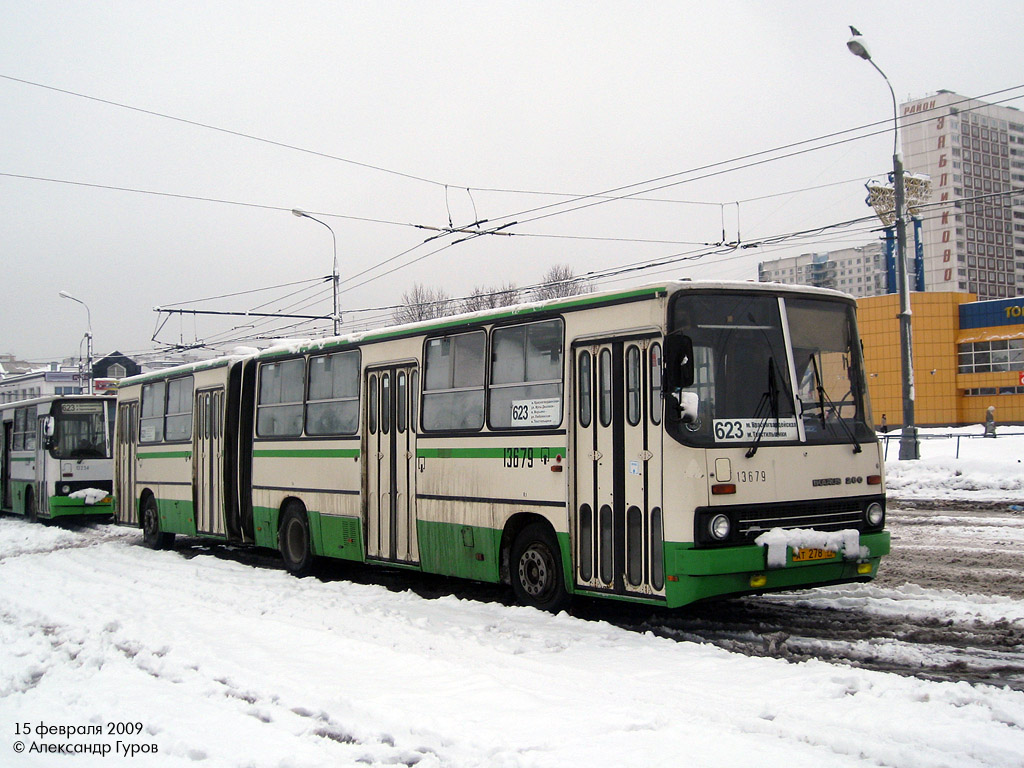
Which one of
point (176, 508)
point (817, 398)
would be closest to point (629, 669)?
point (817, 398)

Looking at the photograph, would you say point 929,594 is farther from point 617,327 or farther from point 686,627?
point 617,327

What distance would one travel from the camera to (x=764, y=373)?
855 centimetres

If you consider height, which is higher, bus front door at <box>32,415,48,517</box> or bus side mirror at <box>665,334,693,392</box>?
bus side mirror at <box>665,334,693,392</box>

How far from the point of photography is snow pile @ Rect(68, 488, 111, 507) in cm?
2408

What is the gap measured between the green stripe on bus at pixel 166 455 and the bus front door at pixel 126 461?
24.9 inches

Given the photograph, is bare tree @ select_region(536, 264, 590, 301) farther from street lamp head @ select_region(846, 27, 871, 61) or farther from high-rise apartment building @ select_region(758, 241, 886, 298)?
high-rise apartment building @ select_region(758, 241, 886, 298)

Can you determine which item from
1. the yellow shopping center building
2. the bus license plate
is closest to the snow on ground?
the bus license plate

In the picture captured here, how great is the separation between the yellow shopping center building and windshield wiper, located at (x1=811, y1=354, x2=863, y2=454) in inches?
2113

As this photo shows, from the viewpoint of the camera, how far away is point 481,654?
7.83 m

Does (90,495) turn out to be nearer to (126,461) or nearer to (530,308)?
(126,461)

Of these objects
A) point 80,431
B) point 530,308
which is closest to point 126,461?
point 80,431

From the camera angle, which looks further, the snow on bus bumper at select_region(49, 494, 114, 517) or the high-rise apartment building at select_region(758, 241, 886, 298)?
the high-rise apartment building at select_region(758, 241, 886, 298)

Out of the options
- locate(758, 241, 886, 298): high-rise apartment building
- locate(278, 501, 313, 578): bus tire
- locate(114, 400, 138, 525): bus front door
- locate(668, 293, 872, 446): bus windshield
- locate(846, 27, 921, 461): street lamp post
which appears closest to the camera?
locate(668, 293, 872, 446): bus windshield

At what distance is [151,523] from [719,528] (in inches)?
551
